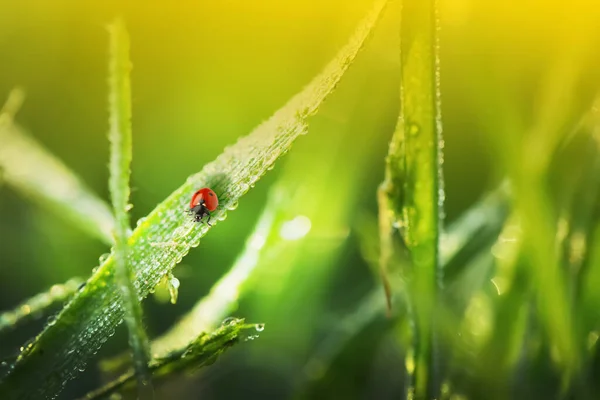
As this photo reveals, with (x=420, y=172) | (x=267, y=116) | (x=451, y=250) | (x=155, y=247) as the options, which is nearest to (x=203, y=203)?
(x=155, y=247)

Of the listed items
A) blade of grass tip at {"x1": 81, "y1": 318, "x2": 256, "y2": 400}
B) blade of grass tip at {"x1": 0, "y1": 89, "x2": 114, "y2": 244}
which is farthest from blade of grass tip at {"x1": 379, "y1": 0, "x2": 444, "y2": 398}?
blade of grass tip at {"x1": 0, "y1": 89, "x2": 114, "y2": 244}

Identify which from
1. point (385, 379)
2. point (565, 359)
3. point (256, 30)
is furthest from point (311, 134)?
point (565, 359)

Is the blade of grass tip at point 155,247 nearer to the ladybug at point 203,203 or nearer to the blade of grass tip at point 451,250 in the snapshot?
the ladybug at point 203,203

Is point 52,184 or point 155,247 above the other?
point 52,184

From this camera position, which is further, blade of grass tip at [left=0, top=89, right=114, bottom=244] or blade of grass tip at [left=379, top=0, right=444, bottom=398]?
blade of grass tip at [left=0, top=89, right=114, bottom=244]

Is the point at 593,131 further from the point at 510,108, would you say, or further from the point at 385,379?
the point at 385,379

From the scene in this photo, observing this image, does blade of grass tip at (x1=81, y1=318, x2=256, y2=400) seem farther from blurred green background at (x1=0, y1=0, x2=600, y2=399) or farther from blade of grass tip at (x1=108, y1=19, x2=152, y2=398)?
blurred green background at (x1=0, y1=0, x2=600, y2=399)

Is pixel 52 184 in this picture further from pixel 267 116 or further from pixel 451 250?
pixel 451 250
